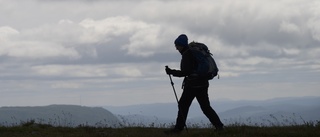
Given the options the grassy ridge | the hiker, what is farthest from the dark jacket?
the grassy ridge

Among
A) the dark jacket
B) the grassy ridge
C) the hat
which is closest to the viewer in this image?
the grassy ridge

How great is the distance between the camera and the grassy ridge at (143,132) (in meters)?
13.6

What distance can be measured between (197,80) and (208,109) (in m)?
0.83

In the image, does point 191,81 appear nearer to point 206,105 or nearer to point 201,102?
point 201,102

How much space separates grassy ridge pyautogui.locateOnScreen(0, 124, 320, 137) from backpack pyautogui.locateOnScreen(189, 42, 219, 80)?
4.90 feet

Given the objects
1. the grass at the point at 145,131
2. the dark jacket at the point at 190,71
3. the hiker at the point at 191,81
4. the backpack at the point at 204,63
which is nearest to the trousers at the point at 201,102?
the hiker at the point at 191,81

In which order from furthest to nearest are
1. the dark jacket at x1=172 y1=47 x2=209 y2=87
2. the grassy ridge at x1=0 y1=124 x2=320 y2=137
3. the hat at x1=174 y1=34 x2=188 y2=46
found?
the hat at x1=174 y1=34 x2=188 y2=46, the dark jacket at x1=172 y1=47 x2=209 y2=87, the grassy ridge at x1=0 y1=124 x2=320 y2=137

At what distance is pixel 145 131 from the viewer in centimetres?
1608

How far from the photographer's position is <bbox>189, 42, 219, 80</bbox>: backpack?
1362 cm

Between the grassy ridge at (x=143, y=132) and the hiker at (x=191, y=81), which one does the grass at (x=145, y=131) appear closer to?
the grassy ridge at (x=143, y=132)

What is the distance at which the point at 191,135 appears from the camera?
13664 mm

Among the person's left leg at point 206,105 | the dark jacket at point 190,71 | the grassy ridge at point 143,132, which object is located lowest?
the grassy ridge at point 143,132

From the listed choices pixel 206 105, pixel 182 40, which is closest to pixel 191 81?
pixel 206 105

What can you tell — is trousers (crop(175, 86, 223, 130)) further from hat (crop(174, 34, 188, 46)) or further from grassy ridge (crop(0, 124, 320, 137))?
hat (crop(174, 34, 188, 46))
